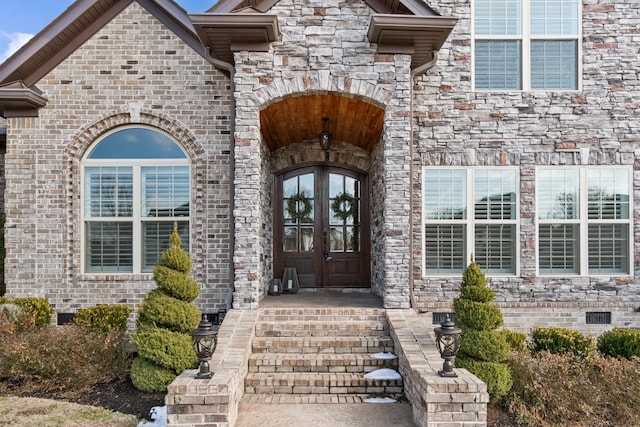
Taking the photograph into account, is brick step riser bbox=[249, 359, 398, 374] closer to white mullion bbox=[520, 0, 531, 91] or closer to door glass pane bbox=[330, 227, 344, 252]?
door glass pane bbox=[330, 227, 344, 252]

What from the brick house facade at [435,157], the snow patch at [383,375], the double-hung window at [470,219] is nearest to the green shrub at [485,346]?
the snow patch at [383,375]

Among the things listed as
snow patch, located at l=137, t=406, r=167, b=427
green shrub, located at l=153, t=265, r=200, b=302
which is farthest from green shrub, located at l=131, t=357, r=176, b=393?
green shrub, located at l=153, t=265, r=200, b=302

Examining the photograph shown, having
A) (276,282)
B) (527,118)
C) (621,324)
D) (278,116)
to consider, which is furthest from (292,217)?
(621,324)

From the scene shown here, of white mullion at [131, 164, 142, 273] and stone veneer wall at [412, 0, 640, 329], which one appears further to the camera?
white mullion at [131, 164, 142, 273]

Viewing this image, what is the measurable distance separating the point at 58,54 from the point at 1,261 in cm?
374

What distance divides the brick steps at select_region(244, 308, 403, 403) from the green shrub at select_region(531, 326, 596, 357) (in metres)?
2.52

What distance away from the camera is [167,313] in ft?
18.6

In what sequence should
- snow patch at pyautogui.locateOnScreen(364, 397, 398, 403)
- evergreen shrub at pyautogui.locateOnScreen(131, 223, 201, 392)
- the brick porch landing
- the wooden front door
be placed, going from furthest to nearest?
1. the wooden front door
2. evergreen shrub at pyautogui.locateOnScreen(131, 223, 201, 392)
3. snow patch at pyautogui.locateOnScreen(364, 397, 398, 403)
4. the brick porch landing

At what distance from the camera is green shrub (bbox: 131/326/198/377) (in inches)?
221

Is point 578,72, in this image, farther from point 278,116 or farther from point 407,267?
point 278,116

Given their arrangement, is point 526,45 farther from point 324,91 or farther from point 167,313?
point 167,313

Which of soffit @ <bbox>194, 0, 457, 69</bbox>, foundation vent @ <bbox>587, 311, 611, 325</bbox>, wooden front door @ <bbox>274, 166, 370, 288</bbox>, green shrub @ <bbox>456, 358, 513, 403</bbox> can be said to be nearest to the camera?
green shrub @ <bbox>456, 358, 513, 403</bbox>

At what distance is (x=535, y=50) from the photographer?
8.07 meters

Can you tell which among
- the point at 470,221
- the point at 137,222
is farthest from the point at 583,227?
the point at 137,222
